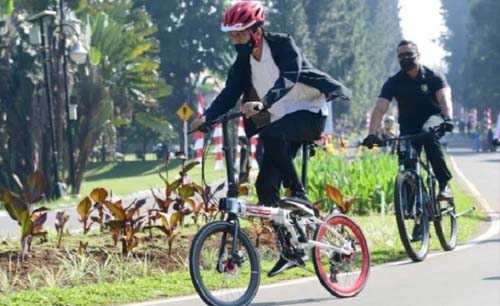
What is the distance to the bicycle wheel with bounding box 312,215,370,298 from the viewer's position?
300 inches

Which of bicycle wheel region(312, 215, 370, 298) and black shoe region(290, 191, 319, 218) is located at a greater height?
black shoe region(290, 191, 319, 218)

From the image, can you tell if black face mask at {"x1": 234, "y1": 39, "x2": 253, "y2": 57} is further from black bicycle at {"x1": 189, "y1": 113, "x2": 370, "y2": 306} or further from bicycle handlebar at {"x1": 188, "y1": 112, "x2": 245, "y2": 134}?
black bicycle at {"x1": 189, "y1": 113, "x2": 370, "y2": 306}

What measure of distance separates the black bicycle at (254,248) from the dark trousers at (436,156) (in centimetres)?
257

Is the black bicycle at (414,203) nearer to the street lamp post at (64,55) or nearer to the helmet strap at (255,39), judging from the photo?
the helmet strap at (255,39)

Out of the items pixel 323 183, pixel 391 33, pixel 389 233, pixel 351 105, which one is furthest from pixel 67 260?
pixel 391 33

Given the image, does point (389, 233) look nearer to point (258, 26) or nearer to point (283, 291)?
point (283, 291)

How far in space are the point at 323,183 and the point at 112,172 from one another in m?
45.4

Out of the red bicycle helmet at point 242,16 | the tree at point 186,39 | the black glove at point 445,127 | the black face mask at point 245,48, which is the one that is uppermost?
the tree at point 186,39

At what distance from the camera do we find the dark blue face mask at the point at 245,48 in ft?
23.8

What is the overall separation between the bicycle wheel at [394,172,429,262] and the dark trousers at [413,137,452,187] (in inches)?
17.8

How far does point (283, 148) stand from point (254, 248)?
76 cm

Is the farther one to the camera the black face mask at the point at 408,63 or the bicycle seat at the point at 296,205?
the black face mask at the point at 408,63

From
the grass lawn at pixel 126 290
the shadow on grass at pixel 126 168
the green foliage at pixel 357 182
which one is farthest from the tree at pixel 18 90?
the grass lawn at pixel 126 290

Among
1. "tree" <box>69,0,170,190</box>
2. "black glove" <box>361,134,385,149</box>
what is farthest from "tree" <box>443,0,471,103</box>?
"black glove" <box>361,134,385,149</box>
